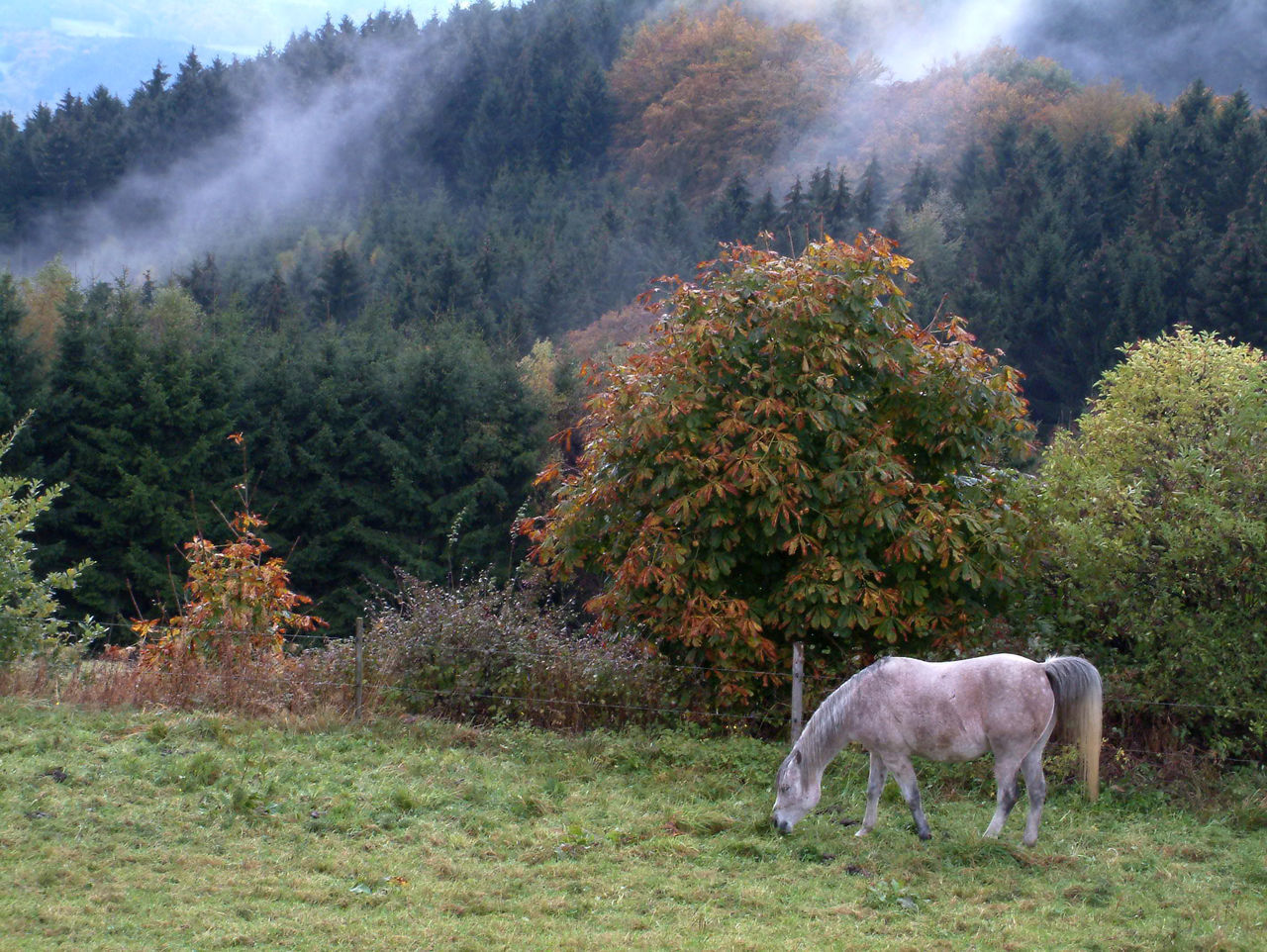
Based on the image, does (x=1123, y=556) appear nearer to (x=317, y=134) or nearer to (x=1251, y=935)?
(x=1251, y=935)

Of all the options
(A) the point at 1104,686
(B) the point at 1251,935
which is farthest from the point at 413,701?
(B) the point at 1251,935

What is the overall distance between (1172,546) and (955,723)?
308 cm

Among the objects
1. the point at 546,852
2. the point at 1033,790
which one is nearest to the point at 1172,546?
the point at 1033,790

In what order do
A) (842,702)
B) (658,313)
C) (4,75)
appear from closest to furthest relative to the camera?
(842,702) < (658,313) < (4,75)

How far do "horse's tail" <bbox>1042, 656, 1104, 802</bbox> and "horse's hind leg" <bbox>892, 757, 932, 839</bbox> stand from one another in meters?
1.05

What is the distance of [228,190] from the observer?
73.3m

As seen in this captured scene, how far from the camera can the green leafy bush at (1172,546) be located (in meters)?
8.96

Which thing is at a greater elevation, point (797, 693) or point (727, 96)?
point (727, 96)

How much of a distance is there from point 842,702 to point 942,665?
0.74m

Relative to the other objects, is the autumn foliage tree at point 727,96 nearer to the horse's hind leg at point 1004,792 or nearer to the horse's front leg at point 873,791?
the horse's front leg at point 873,791

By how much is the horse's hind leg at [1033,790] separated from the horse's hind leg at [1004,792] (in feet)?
0.34

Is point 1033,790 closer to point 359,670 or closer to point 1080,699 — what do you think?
point 1080,699

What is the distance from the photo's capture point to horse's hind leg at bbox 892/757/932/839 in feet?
23.7

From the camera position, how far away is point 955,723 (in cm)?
727
